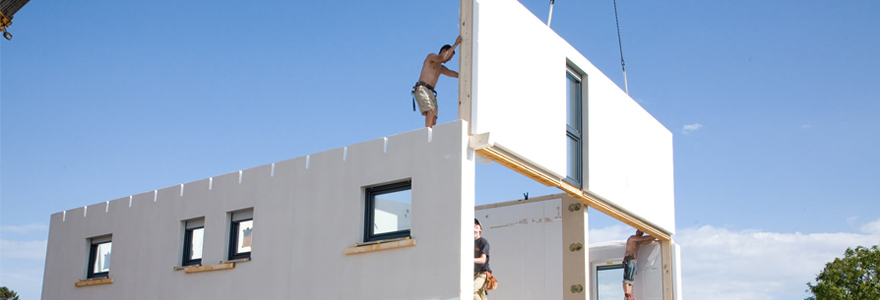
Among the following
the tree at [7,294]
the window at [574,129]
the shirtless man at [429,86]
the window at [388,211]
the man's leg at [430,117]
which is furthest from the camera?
the tree at [7,294]

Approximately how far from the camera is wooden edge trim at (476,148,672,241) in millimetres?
9812

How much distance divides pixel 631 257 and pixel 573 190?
11.5 feet

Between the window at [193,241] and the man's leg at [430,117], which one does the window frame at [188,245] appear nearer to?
the window at [193,241]

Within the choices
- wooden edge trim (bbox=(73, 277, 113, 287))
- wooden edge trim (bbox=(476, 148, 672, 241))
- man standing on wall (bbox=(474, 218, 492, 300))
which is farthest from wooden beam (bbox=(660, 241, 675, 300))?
wooden edge trim (bbox=(73, 277, 113, 287))

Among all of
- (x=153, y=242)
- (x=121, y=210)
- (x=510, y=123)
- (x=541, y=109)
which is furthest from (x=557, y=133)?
(x=121, y=210)

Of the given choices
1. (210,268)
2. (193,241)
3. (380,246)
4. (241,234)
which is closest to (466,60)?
(380,246)

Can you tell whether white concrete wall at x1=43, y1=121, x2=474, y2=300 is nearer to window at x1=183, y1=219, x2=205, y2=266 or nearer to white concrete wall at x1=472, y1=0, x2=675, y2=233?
window at x1=183, y1=219, x2=205, y2=266

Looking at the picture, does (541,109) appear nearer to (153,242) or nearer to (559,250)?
(559,250)

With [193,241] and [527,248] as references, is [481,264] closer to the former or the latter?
[527,248]

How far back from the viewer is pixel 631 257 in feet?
47.2

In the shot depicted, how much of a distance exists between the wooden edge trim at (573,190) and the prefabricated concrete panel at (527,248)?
0.99 metres

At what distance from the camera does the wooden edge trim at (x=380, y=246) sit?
968cm

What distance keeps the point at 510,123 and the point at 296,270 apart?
3.58 metres

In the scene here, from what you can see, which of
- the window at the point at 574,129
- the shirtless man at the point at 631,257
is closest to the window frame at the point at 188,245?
the window at the point at 574,129
